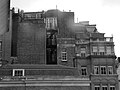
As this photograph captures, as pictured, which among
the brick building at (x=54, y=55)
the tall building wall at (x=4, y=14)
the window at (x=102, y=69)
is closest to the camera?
the tall building wall at (x=4, y=14)

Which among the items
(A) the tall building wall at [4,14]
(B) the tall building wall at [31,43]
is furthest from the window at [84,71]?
(A) the tall building wall at [4,14]

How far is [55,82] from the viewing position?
39.5m

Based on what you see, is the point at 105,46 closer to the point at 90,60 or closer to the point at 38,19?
the point at 90,60

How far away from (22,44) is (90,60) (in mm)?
13504

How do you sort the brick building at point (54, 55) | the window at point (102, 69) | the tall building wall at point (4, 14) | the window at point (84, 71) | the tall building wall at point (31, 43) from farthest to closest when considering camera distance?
the tall building wall at point (31, 43) < the window at point (84, 71) < the window at point (102, 69) < the brick building at point (54, 55) < the tall building wall at point (4, 14)

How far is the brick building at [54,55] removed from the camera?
39.8 m

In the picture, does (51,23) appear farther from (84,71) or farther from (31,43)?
(84,71)

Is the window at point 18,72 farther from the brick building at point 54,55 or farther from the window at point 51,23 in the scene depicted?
the window at point 51,23

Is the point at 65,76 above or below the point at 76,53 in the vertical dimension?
below

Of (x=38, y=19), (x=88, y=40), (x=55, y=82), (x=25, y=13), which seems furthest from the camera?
(x=25, y=13)

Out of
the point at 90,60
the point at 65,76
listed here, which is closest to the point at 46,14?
the point at 90,60

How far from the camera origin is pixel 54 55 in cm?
5091

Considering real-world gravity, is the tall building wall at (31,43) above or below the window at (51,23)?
below

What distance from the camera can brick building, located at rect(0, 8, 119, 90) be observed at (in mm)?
39750
